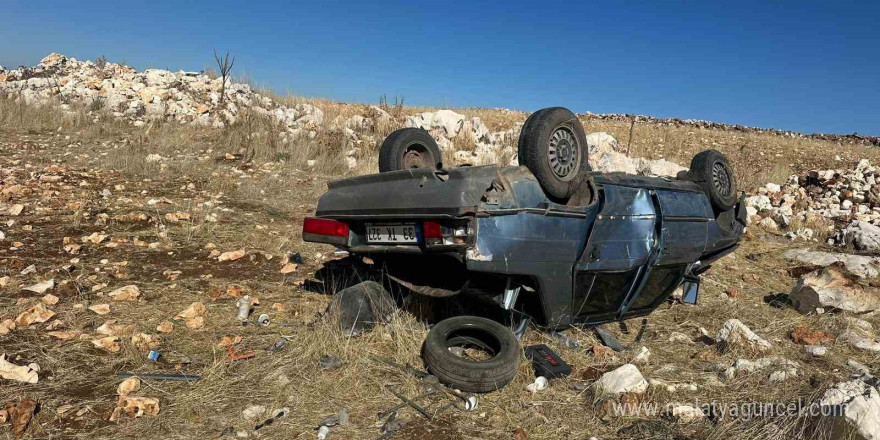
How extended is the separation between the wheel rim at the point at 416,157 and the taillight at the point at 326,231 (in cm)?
94

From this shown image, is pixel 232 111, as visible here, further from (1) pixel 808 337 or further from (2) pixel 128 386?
(1) pixel 808 337

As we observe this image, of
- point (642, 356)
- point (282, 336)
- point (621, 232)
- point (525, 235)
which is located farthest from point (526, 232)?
point (282, 336)

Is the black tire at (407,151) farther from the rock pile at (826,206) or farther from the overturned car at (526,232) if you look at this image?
the rock pile at (826,206)

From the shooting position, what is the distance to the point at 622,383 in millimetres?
2926

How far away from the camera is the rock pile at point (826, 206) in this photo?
744 centimetres

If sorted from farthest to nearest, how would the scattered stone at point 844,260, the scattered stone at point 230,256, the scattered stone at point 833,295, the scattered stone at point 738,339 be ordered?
the scattered stone at point 844,260 < the scattered stone at point 230,256 < the scattered stone at point 833,295 < the scattered stone at point 738,339

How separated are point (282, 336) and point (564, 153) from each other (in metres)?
2.40

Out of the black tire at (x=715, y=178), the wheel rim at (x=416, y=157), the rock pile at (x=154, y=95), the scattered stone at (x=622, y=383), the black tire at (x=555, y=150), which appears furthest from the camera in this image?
the rock pile at (x=154, y=95)

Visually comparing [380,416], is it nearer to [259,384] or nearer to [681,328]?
[259,384]

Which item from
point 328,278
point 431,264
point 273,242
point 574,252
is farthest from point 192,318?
point 574,252

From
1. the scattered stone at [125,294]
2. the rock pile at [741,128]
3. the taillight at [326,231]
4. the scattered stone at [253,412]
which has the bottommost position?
the scattered stone at [253,412]

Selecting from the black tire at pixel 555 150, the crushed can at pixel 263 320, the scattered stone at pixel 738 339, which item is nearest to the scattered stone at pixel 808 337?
the scattered stone at pixel 738 339

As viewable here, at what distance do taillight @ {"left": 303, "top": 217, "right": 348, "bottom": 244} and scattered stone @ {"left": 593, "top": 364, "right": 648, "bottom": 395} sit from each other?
194cm

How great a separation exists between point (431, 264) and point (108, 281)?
2.86m
